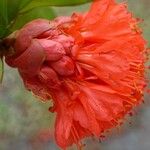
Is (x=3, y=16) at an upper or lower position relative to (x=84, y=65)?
upper

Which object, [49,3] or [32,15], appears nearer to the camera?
[49,3]

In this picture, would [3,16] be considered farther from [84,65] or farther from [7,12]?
[84,65]

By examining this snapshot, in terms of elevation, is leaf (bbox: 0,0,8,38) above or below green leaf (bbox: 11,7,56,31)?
above

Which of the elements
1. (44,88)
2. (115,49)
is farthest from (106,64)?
(44,88)

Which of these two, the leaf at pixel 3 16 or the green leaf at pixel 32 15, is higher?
the leaf at pixel 3 16

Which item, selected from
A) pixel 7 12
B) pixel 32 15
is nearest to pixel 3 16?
pixel 7 12
